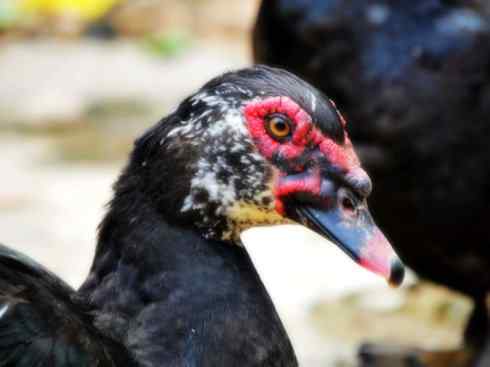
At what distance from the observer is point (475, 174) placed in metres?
4.23

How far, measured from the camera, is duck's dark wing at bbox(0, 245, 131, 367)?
241 centimetres

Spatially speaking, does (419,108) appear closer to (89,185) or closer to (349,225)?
(349,225)

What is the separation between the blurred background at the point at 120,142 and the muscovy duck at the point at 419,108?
85 cm

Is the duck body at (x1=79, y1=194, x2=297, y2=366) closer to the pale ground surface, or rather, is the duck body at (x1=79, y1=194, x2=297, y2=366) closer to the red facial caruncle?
the red facial caruncle

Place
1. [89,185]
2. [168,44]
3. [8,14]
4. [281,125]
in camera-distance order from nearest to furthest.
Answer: [281,125], [89,185], [168,44], [8,14]

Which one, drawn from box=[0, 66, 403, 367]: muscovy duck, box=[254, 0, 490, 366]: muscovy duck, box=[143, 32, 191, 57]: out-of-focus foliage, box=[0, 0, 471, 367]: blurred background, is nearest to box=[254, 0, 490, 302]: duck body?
box=[254, 0, 490, 366]: muscovy duck

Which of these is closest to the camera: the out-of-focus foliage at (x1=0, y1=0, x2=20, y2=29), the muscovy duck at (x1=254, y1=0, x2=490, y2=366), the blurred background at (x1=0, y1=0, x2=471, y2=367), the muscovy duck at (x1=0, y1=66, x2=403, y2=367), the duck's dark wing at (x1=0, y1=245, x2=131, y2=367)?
the duck's dark wing at (x1=0, y1=245, x2=131, y2=367)

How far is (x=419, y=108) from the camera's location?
430 centimetres

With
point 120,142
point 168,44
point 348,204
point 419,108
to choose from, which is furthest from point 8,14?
point 348,204

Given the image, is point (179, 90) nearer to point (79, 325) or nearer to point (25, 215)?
point (25, 215)

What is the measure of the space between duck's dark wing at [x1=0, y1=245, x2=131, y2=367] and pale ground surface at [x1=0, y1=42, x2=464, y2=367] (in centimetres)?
251

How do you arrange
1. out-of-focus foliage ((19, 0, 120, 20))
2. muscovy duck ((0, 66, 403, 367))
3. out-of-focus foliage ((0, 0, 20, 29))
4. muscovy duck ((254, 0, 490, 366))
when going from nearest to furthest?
muscovy duck ((0, 66, 403, 367))
muscovy duck ((254, 0, 490, 366))
out-of-focus foliage ((0, 0, 20, 29))
out-of-focus foliage ((19, 0, 120, 20))

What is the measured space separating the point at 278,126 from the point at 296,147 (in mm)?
60

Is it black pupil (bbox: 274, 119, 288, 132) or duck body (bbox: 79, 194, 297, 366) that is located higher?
black pupil (bbox: 274, 119, 288, 132)
